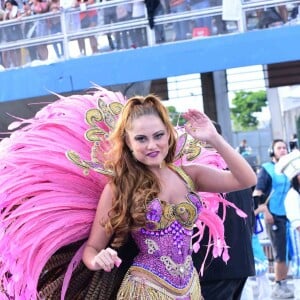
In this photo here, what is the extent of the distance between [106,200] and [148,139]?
0.95ft

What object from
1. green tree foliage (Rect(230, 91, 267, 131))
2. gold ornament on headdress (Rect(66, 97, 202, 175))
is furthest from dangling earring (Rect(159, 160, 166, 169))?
green tree foliage (Rect(230, 91, 267, 131))

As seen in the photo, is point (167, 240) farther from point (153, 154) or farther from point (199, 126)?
point (199, 126)

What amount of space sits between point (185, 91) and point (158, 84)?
44cm

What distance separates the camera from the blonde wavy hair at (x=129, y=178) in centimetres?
269

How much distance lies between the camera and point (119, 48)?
9398 mm

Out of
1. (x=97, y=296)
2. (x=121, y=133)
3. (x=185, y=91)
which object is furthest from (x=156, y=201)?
(x=185, y=91)

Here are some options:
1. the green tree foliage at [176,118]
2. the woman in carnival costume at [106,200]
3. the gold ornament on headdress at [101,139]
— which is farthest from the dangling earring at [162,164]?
the green tree foliage at [176,118]

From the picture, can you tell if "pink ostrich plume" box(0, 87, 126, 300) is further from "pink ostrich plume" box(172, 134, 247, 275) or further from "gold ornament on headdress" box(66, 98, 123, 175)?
"pink ostrich plume" box(172, 134, 247, 275)

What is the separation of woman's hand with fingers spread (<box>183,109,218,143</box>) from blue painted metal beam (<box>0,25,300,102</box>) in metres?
5.73

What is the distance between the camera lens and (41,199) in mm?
2844

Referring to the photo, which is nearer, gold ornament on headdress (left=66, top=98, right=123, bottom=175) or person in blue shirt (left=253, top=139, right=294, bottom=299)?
gold ornament on headdress (left=66, top=98, right=123, bottom=175)

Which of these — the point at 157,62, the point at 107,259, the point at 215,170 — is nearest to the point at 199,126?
the point at 215,170

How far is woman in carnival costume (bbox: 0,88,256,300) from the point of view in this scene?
270 cm

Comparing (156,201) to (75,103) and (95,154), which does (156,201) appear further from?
(75,103)
